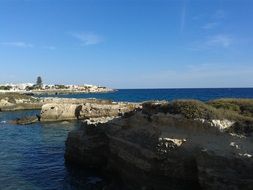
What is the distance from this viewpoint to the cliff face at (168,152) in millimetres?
20484

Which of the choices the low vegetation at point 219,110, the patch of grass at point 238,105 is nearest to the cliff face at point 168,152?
the low vegetation at point 219,110

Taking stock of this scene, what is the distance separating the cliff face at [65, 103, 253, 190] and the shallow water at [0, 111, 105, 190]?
2.39 m

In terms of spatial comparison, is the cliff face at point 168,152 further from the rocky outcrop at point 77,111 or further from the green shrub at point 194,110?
the rocky outcrop at point 77,111

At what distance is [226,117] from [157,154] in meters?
4.56

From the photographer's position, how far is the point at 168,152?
24141mm

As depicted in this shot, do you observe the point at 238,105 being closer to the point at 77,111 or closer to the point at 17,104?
the point at 77,111

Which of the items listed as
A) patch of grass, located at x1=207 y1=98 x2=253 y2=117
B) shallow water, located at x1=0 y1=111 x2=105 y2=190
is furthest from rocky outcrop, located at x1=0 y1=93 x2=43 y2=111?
patch of grass, located at x1=207 y1=98 x2=253 y2=117

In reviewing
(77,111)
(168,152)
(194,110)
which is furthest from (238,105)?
(77,111)

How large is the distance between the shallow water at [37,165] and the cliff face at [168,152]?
2391mm

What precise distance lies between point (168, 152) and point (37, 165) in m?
13.7

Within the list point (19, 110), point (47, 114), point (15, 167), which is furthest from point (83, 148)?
point (19, 110)

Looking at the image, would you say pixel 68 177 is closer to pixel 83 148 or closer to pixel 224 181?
pixel 83 148

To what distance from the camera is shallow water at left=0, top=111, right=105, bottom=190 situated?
2848 cm

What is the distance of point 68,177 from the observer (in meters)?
30.2
